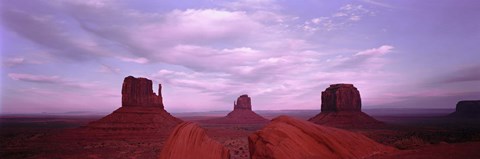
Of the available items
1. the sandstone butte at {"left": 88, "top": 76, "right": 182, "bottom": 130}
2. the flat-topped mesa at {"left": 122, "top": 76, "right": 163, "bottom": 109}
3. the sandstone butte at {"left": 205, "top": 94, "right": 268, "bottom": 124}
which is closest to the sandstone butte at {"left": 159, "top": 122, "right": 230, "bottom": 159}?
Result: the sandstone butte at {"left": 88, "top": 76, "right": 182, "bottom": 130}

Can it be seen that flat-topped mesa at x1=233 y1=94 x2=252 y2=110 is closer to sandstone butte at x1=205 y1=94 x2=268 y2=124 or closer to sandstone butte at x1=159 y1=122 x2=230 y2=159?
sandstone butte at x1=205 y1=94 x2=268 y2=124

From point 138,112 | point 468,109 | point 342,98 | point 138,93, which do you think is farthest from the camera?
point 468,109

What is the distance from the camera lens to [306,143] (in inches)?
497

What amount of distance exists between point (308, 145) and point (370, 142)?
10.6ft

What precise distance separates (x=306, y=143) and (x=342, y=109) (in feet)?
252

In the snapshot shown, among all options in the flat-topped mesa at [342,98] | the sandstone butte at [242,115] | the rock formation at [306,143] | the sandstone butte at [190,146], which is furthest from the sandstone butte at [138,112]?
the sandstone butte at [242,115]

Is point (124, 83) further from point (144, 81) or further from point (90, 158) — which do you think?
point (90, 158)

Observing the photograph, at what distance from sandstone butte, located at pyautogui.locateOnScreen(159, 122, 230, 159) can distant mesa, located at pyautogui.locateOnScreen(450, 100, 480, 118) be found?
15897 cm

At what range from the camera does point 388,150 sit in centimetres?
1283

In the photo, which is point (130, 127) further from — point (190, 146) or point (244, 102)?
point (244, 102)

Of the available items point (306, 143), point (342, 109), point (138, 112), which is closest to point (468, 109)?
point (342, 109)

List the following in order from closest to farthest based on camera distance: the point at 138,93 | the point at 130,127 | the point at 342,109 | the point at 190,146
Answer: the point at 190,146 → the point at 130,127 → the point at 138,93 → the point at 342,109

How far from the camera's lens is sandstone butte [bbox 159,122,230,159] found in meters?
13.4

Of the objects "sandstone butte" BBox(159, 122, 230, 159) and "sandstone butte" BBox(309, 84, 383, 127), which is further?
"sandstone butte" BBox(309, 84, 383, 127)
